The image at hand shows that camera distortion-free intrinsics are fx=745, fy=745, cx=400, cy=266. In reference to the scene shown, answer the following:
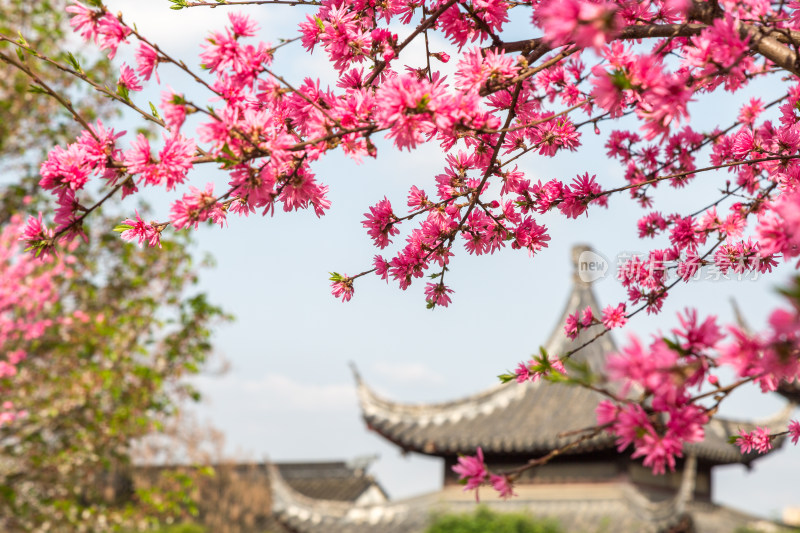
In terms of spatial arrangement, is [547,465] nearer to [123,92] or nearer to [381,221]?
[381,221]

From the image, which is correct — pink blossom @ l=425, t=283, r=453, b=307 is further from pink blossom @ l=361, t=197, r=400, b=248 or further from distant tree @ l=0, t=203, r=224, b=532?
distant tree @ l=0, t=203, r=224, b=532

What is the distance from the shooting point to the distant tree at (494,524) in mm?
11953

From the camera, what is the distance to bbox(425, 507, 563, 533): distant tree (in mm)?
11953

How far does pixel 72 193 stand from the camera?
2850 millimetres

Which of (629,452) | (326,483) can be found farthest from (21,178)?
(326,483)

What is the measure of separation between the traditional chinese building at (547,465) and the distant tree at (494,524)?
491mm

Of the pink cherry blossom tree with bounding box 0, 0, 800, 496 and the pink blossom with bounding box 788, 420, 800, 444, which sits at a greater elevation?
the pink cherry blossom tree with bounding box 0, 0, 800, 496

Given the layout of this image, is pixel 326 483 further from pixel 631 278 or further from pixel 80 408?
pixel 631 278

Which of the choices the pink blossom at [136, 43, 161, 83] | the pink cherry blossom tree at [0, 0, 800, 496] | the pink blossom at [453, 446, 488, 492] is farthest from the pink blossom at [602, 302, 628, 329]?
the pink blossom at [136, 43, 161, 83]

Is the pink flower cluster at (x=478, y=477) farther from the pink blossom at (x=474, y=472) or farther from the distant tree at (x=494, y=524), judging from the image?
the distant tree at (x=494, y=524)

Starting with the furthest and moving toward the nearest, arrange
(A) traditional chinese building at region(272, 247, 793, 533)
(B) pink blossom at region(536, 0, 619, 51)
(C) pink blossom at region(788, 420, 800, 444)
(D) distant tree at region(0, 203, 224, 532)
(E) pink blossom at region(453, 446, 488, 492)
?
1. (A) traditional chinese building at region(272, 247, 793, 533)
2. (D) distant tree at region(0, 203, 224, 532)
3. (C) pink blossom at region(788, 420, 800, 444)
4. (E) pink blossom at region(453, 446, 488, 492)
5. (B) pink blossom at region(536, 0, 619, 51)

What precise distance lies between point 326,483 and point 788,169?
24.4 m

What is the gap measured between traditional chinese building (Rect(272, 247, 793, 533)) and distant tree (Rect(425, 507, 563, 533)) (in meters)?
0.49

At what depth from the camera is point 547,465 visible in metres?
13.9
